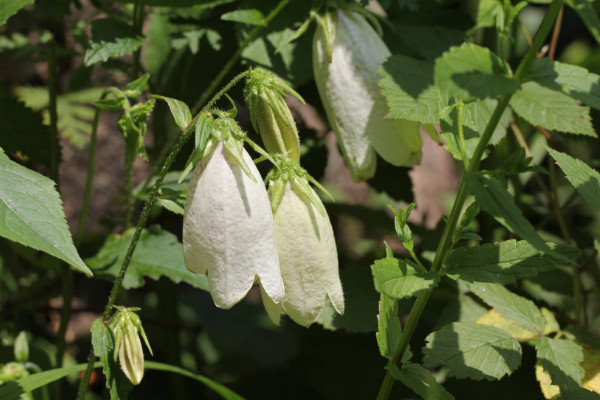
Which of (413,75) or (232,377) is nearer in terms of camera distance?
(413,75)

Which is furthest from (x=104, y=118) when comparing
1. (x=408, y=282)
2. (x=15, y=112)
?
(x=408, y=282)

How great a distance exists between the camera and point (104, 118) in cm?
279

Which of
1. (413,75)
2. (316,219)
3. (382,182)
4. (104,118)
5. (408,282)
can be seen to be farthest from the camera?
(104,118)

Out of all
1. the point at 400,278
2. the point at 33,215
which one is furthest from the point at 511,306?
the point at 33,215

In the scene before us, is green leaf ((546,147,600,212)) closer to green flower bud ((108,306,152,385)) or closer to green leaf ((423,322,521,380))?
green leaf ((423,322,521,380))

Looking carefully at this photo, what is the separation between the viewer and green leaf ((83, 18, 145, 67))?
4.84 feet

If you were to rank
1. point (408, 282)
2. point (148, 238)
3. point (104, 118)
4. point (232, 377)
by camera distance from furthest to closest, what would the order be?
1. point (104, 118)
2. point (232, 377)
3. point (148, 238)
4. point (408, 282)

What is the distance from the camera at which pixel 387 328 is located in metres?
1.09

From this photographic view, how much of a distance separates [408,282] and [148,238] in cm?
81

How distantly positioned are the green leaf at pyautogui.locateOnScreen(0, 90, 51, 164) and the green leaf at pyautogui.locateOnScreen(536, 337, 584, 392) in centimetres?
125

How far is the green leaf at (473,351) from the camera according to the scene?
1118mm

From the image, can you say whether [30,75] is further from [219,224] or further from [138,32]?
[219,224]

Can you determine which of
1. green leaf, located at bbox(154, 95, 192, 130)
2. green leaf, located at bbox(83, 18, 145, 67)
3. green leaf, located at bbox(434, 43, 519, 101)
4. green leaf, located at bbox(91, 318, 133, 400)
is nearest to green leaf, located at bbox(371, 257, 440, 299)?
green leaf, located at bbox(434, 43, 519, 101)

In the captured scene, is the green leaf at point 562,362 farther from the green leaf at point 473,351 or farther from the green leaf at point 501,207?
the green leaf at point 501,207
